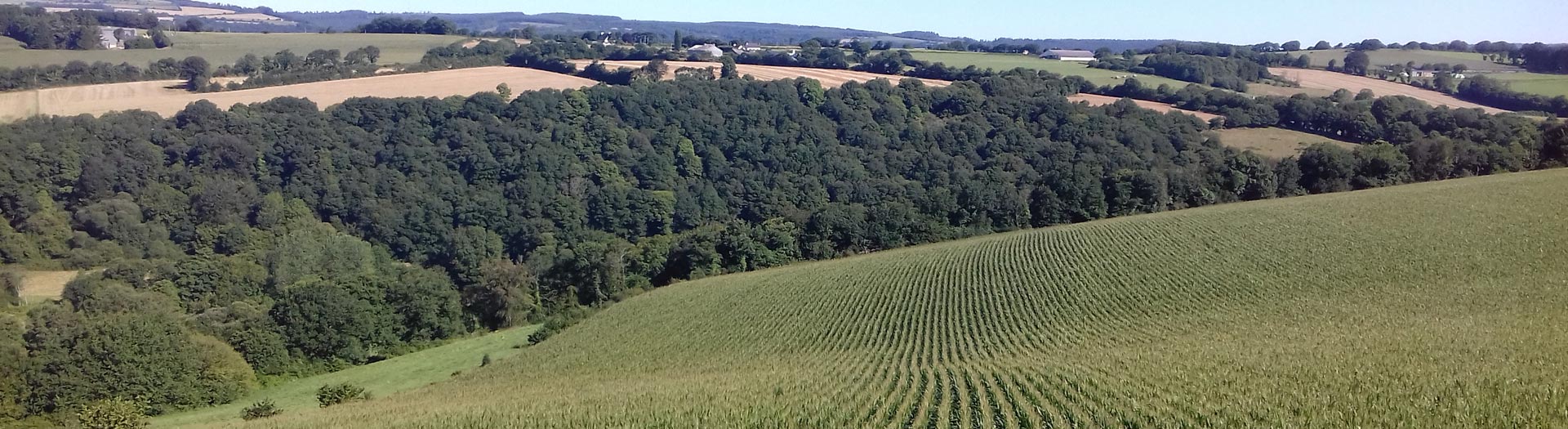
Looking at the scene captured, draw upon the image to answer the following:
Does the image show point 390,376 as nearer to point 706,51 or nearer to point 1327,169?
point 1327,169

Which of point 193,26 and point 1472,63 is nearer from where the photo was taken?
point 193,26

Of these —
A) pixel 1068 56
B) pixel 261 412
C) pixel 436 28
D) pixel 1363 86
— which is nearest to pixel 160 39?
pixel 436 28

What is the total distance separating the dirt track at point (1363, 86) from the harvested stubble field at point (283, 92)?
68190 mm

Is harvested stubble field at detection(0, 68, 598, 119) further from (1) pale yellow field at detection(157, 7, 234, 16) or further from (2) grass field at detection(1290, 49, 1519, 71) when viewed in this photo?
(2) grass field at detection(1290, 49, 1519, 71)

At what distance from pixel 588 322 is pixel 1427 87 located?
82.4 meters

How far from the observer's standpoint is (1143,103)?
8206cm

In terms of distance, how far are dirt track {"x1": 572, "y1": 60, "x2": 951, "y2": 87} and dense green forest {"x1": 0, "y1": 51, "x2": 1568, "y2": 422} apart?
4229mm

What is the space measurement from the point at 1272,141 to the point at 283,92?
249 ft

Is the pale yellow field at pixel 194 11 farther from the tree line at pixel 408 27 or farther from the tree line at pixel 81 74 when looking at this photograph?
the tree line at pixel 81 74

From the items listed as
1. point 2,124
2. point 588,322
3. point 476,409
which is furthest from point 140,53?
point 476,409

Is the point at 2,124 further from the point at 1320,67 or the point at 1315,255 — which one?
the point at 1320,67

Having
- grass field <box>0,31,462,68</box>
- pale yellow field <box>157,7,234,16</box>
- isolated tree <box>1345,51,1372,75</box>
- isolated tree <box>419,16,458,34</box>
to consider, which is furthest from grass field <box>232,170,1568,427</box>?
pale yellow field <box>157,7,234,16</box>

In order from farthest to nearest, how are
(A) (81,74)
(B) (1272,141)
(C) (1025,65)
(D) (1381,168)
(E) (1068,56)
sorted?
(E) (1068,56) → (C) (1025,65) → (B) (1272,141) → (A) (81,74) → (D) (1381,168)

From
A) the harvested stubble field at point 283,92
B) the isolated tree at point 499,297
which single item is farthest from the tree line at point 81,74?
the isolated tree at point 499,297
